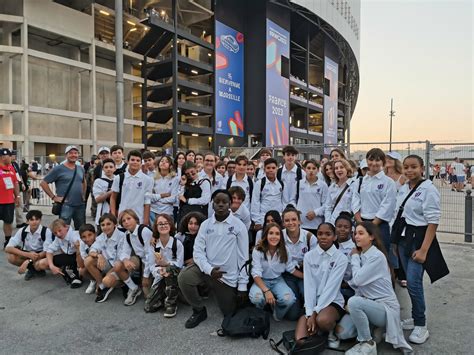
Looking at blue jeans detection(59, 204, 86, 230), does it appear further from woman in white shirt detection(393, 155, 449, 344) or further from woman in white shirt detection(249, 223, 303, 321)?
woman in white shirt detection(393, 155, 449, 344)

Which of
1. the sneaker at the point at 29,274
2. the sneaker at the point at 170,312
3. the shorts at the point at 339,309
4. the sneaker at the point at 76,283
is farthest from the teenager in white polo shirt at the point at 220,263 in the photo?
the sneaker at the point at 29,274

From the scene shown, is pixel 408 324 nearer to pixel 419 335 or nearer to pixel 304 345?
pixel 419 335

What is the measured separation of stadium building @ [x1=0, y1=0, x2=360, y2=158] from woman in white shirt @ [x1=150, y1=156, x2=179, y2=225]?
25.3 metres

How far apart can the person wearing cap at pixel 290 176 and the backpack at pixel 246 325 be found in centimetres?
228

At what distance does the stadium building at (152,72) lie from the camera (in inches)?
1085

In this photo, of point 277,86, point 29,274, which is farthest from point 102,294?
point 277,86

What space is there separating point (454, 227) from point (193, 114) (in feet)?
91.3

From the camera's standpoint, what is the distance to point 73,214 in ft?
21.0

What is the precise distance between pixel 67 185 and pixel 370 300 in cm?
541

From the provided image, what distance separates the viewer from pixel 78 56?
103 ft

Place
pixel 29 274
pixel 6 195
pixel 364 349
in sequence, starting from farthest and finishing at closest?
pixel 6 195
pixel 29 274
pixel 364 349

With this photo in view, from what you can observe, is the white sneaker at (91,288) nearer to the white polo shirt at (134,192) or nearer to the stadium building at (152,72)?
the white polo shirt at (134,192)

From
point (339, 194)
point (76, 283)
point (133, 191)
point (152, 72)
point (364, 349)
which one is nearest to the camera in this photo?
point (364, 349)

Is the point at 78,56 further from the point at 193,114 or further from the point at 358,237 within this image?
the point at 358,237
